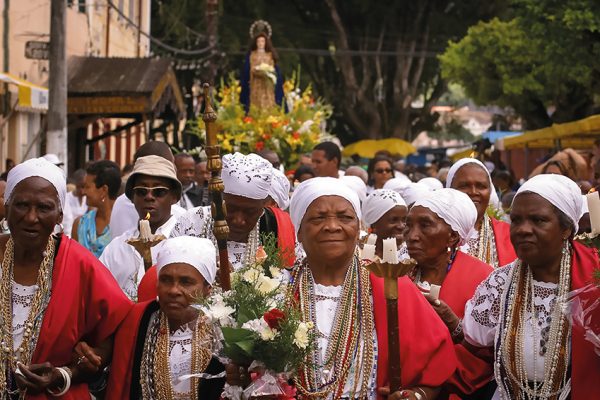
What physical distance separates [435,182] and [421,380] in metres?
5.68

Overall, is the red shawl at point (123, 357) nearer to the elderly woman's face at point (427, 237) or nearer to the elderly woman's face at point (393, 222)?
the elderly woman's face at point (427, 237)

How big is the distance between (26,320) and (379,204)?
3.60 meters

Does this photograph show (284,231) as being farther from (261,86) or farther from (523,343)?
(261,86)

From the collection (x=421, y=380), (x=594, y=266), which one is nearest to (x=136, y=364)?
(x=421, y=380)

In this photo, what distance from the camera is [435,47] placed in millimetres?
43875

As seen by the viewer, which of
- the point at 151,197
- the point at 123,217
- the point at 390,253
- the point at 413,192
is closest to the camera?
the point at 390,253

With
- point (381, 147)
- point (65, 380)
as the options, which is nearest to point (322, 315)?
point (65, 380)

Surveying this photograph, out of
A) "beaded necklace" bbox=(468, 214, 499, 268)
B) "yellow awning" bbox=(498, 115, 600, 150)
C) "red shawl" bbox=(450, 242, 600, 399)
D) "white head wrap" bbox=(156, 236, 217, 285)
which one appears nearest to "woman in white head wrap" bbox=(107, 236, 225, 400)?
"white head wrap" bbox=(156, 236, 217, 285)

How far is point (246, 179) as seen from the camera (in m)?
7.38

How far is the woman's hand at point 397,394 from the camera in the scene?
5432mm

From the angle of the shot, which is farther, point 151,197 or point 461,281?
point 151,197

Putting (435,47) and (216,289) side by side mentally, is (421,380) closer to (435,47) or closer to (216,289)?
(216,289)

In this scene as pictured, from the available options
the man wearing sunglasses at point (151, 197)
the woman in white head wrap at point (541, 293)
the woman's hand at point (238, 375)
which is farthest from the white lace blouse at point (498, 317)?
the man wearing sunglasses at point (151, 197)

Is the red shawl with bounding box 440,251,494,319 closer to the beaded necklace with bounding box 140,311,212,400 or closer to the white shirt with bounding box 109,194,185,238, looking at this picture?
the beaded necklace with bounding box 140,311,212,400
